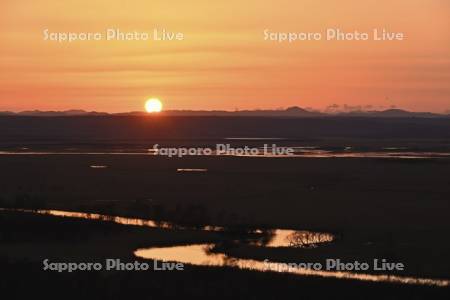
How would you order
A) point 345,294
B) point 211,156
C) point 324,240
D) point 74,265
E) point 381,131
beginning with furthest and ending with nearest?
point 381,131, point 211,156, point 324,240, point 74,265, point 345,294

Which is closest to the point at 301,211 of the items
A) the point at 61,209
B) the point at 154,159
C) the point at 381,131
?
the point at 61,209

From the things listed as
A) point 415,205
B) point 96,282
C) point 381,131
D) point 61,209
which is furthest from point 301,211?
point 381,131

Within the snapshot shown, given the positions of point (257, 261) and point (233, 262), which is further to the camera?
point (257, 261)

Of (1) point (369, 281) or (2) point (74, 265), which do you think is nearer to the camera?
(1) point (369, 281)

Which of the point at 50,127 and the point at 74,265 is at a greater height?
the point at 50,127

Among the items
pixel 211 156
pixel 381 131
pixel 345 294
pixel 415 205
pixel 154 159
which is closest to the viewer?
pixel 345 294

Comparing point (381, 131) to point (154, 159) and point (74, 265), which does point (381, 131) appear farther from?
point (74, 265)

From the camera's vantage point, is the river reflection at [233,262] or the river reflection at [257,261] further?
the river reflection at [257,261]

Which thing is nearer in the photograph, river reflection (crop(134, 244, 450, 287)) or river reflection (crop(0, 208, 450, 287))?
river reflection (crop(134, 244, 450, 287))

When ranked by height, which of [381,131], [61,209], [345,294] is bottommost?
[345,294]
